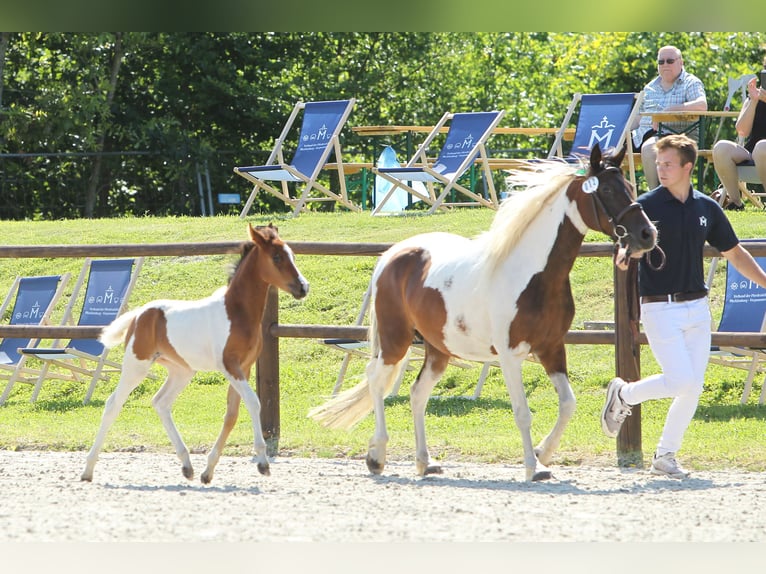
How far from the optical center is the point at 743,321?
7.49 metres

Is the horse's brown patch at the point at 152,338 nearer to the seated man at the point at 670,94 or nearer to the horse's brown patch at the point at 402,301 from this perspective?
the horse's brown patch at the point at 402,301

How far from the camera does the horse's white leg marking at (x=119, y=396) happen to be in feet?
17.0

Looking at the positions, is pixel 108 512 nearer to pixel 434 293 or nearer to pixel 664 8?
pixel 434 293

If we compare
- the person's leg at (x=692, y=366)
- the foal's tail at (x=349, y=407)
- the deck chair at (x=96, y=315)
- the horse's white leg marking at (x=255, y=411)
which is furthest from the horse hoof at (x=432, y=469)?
the deck chair at (x=96, y=315)

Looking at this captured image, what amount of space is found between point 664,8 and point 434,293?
4575 millimetres

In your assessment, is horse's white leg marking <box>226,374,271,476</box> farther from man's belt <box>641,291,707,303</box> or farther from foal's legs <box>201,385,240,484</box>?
man's belt <box>641,291,707,303</box>

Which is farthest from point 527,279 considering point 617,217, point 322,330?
point 322,330

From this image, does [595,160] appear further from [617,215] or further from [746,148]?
[746,148]

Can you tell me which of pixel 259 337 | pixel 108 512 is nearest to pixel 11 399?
pixel 259 337

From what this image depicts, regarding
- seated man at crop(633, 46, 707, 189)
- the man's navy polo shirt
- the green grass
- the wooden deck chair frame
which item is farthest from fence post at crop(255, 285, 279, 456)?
seated man at crop(633, 46, 707, 189)

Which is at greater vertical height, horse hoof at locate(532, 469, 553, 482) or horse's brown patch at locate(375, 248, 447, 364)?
horse's brown patch at locate(375, 248, 447, 364)

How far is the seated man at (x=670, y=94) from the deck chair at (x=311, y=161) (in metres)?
3.31

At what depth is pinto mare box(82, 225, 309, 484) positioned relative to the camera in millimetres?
5059

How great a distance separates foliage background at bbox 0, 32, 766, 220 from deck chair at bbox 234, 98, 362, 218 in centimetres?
268
